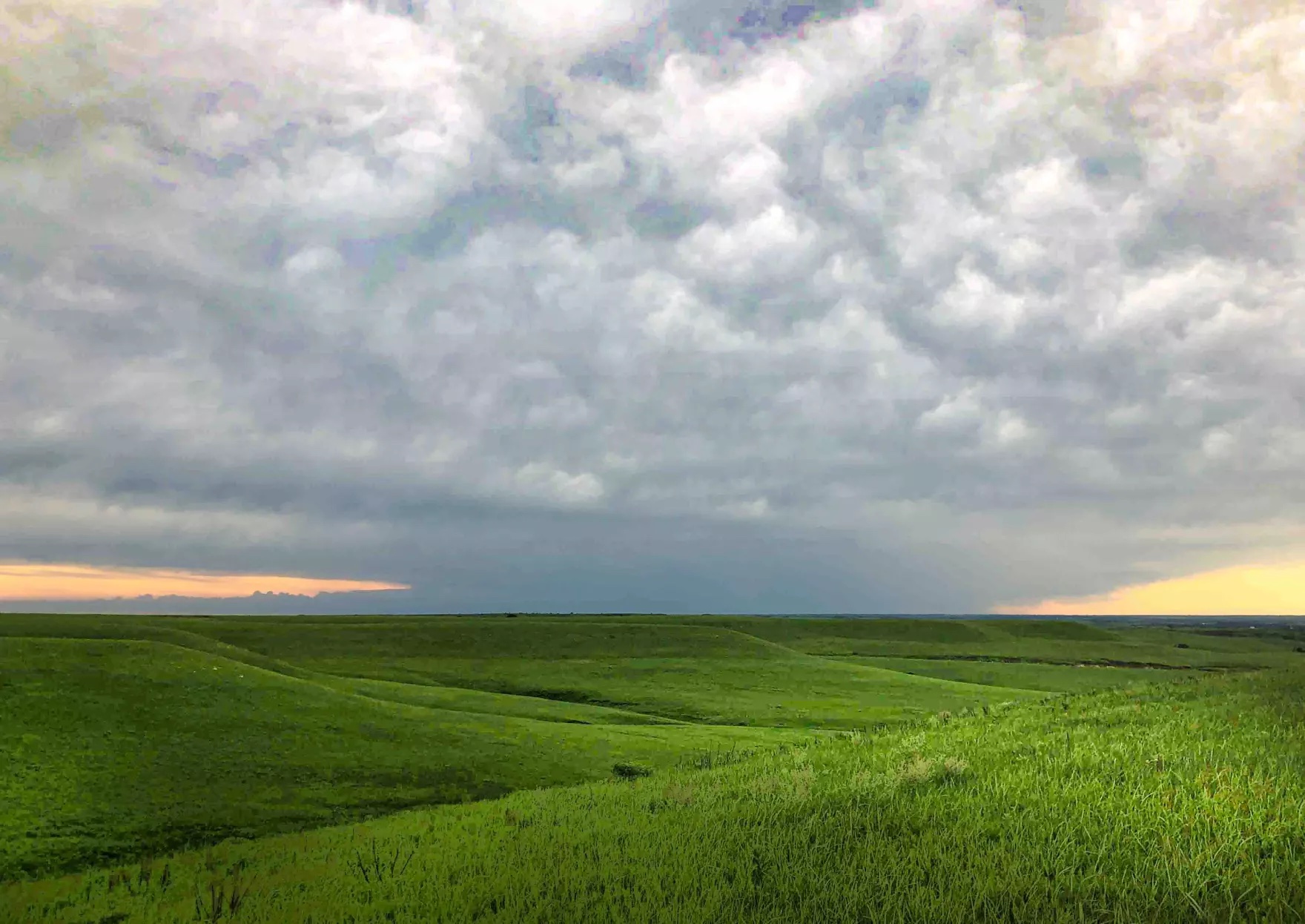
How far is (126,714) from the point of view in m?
35.4

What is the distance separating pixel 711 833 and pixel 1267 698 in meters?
16.8

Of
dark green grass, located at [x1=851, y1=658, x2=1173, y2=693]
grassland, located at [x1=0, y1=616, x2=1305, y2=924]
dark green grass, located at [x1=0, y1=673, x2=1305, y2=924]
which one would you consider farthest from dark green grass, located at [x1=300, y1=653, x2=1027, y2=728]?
dark green grass, located at [x1=0, y1=673, x2=1305, y2=924]

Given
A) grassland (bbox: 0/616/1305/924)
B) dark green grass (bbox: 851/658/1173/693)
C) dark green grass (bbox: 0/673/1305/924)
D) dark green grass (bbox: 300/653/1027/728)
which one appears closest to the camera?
dark green grass (bbox: 0/673/1305/924)

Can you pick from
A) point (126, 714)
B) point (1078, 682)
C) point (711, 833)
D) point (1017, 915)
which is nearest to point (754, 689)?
point (1078, 682)

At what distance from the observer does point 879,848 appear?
11.6 metres

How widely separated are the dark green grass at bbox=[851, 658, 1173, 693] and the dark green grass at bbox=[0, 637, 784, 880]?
54508 mm

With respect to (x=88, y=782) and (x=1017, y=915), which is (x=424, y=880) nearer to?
(x=1017, y=915)

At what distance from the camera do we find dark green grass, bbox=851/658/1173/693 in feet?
282

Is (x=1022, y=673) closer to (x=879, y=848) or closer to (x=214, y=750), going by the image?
(x=214, y=750)

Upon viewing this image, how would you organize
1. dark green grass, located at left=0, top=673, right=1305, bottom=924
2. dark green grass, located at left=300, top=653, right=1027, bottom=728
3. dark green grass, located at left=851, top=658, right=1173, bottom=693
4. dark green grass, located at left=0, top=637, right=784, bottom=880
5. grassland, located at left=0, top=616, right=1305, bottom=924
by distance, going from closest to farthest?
dark green grass, located at left=0, top=673, right=1305, bottom=924
grassland, located at left=0, top=616, right=1305, bottom=924
dark green grass, located at left=0, top=637, right=784, bottom=880
dark green grass, located at left=300, top=653, right=1027, bottom=728
dark green grass, located at left=851, top=658, right=1173, bottom=693

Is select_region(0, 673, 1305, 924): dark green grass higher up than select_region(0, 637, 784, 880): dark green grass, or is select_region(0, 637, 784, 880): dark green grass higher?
select_region(0, 673, 1305, 924): dark green grass

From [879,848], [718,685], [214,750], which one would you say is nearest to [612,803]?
[879,848]

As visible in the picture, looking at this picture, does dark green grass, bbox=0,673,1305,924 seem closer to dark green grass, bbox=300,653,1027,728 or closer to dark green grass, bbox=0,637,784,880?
dark green grass, bbox=0,637,784,880

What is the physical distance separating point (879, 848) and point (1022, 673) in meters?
95.0
